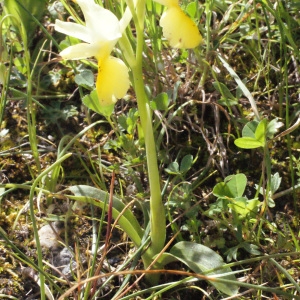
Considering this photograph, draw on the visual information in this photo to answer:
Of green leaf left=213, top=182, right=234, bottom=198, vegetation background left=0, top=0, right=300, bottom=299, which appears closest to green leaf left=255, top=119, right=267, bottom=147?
vegetation background left=0, top=0, right=300, bottom=299

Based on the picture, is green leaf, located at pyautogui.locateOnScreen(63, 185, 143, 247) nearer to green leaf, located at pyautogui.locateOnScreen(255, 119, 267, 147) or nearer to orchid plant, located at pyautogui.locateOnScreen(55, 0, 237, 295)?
orchid plant, located at pyautogui.locateOnScreen(55, 0, 237, 295)

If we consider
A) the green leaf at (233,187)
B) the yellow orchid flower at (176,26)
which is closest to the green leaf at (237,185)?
the green leaf at (233,187)

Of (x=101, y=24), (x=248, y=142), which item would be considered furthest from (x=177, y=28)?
(x=248, y=142)

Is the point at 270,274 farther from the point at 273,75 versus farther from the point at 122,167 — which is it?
the point at 273,75

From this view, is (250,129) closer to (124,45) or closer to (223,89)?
(223,89)

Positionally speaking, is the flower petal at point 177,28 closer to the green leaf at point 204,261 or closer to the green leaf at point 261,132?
the green leaf at point 261,132

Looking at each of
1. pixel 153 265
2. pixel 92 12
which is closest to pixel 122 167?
pixel 153 265
